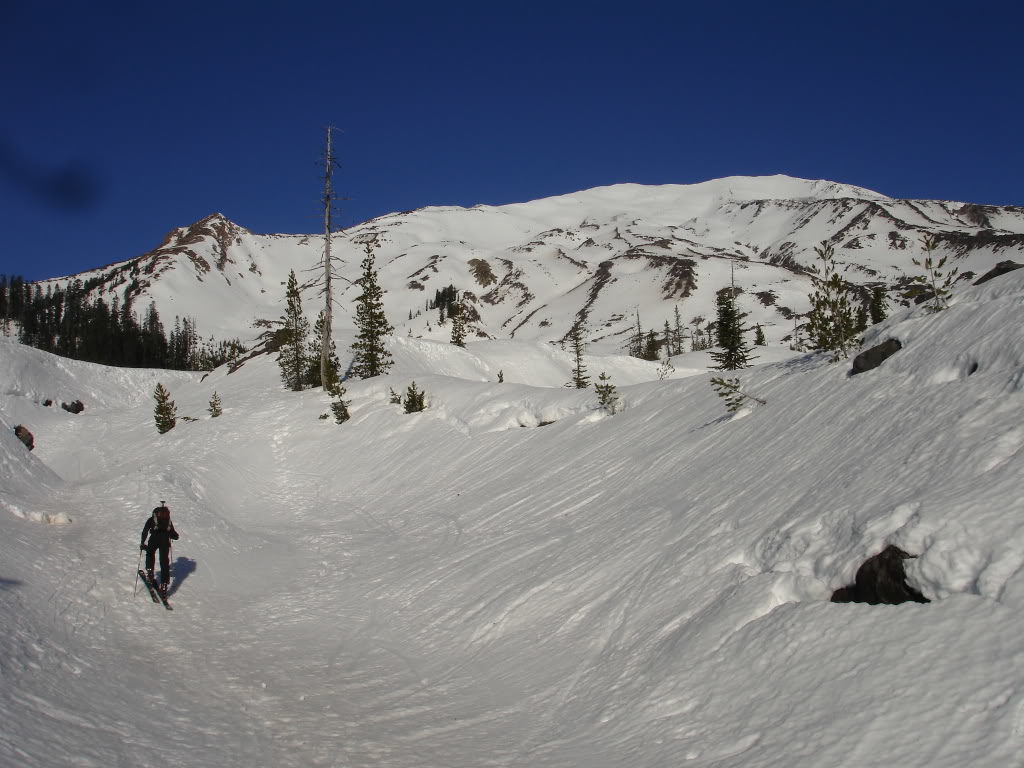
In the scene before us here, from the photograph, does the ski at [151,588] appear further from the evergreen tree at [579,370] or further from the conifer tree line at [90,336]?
the conifer tree line at [90,336]

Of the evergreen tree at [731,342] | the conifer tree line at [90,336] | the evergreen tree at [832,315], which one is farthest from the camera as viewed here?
the conifer tree line at [90,336]

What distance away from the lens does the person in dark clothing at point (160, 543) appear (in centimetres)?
1018

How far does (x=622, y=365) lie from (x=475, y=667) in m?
49.2

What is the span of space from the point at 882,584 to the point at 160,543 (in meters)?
10.2

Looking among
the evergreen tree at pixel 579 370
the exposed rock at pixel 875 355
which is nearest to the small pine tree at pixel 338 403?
the evergreen tree at pixel 579 370

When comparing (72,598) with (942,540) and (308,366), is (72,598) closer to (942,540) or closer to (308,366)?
(942,540)

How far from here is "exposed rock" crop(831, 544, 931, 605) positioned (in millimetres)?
4676

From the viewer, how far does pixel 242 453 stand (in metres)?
22.7

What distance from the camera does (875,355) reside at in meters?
9.06

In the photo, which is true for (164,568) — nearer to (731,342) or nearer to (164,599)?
(164,599)

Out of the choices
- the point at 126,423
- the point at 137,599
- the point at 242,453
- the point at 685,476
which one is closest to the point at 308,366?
the point at 126,423

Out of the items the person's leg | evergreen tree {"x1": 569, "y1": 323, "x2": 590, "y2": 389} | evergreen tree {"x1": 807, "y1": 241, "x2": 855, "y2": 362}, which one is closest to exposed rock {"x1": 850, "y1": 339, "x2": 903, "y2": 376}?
evergreen tree {"x1": 807, "y1": 241, "x2": 855, "y2": 362}

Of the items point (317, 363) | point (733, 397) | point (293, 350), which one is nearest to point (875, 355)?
point (733, 397)

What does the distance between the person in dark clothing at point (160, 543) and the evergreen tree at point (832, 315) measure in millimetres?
11129
